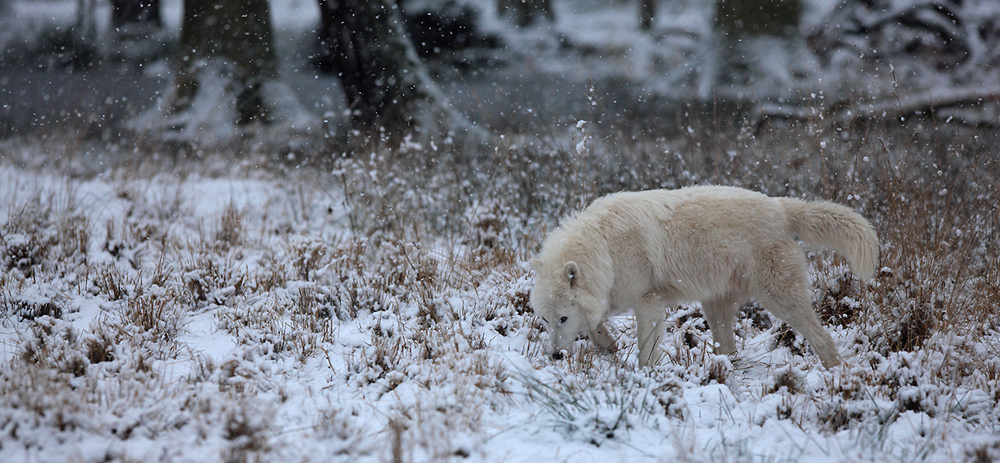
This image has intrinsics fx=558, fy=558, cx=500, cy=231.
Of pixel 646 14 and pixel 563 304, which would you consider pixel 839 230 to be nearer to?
pixel 563 304

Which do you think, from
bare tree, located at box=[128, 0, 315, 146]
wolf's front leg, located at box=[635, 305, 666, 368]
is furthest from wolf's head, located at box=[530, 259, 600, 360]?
bare tree, located at box=[128, 0, 315, 146]

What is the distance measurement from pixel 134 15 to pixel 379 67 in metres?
6.58

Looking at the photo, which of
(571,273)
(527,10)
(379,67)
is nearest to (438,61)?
(527,10)

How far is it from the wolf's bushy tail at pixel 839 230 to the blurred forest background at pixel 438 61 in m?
5.12

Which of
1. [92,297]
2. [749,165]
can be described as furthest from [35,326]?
[749,165]

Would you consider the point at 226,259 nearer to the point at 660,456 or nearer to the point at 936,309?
the point at 660,456

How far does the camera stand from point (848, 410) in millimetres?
2777

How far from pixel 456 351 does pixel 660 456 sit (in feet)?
4.50

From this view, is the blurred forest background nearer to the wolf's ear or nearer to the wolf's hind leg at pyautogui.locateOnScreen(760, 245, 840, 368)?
the wolf's ear

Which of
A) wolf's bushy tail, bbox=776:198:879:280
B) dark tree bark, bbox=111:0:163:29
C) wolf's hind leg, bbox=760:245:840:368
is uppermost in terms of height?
dark tree bark, bbox=111:0:163:29

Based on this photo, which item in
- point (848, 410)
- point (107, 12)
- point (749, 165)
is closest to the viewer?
point (848, 410)

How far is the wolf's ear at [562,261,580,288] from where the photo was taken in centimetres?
361

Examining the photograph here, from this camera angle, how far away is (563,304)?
3.70m

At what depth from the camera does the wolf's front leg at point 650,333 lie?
11.9ft
